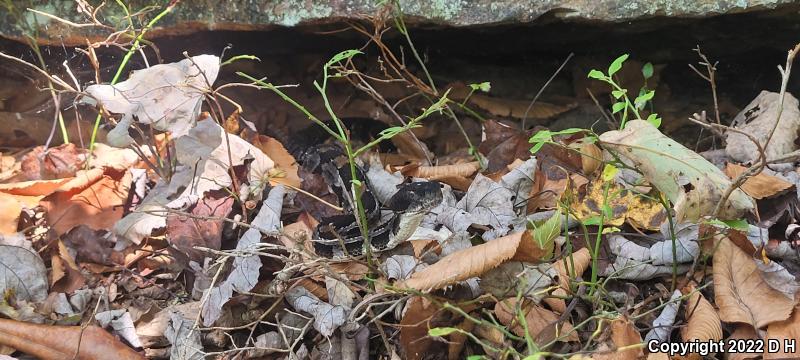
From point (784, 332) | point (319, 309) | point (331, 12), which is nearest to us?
point (784, 332)

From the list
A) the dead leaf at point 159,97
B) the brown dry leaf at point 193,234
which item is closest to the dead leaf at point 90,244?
the brown dry leaf at point 193,234

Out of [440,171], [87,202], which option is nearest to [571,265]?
[440,171]

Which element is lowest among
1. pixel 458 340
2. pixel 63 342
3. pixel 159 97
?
pixel 63 342

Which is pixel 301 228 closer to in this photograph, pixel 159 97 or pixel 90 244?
pixel 159 97

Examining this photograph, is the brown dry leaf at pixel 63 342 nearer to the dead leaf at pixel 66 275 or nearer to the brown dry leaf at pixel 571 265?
the dead leaf at pixel 66 275

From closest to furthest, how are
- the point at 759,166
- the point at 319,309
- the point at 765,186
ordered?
the point at 759,166
the point at 319,309
the point at 765,186

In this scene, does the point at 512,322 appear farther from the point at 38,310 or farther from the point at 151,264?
the point at 38,310

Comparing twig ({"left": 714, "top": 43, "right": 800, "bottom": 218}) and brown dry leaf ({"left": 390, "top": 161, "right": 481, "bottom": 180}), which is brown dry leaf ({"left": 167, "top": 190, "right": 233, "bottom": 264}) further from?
twig ({"left": 714, "top": 43, "right": 800, "bottom": 218})
